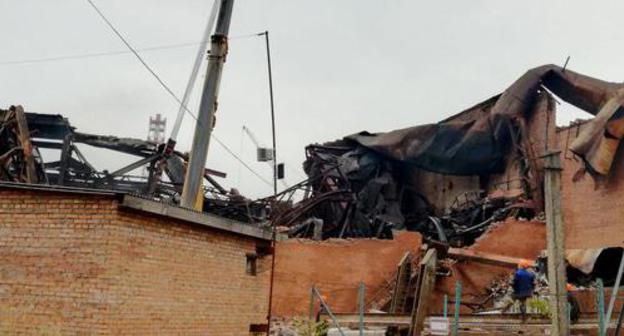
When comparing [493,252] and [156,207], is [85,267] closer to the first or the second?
[156,207]

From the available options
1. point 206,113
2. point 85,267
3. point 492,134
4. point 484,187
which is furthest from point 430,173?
point 85,267

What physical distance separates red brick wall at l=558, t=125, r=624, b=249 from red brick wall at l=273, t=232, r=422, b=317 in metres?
5.09

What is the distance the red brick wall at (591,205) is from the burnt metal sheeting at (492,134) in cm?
74

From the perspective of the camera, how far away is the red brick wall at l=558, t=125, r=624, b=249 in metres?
17.8

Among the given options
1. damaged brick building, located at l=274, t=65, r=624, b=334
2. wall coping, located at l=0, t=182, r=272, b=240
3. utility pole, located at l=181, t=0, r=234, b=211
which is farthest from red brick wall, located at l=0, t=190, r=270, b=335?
damaged brick building, located at l=274, t=65, r=624, b=334

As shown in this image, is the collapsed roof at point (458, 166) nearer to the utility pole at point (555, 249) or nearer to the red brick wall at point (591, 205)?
the red brick wall at point (591, 205)

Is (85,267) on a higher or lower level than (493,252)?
lower

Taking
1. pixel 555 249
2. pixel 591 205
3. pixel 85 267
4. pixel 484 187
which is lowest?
pixel 85 267

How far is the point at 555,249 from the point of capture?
8305mm

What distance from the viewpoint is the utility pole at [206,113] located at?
1638 centimetres

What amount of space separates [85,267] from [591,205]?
1528cm

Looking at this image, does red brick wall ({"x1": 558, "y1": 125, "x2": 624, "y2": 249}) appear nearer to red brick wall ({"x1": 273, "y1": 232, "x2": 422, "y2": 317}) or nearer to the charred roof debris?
the charred roof debris

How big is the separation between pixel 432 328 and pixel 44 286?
6.70m

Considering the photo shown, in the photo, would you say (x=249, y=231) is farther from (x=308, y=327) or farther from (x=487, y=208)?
(x=487, y=208)
